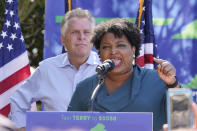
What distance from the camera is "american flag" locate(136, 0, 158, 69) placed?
16.1 feet

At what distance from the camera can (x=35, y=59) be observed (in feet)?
32.6

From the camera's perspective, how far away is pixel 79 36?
416 cm

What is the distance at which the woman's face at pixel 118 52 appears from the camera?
2980 mm

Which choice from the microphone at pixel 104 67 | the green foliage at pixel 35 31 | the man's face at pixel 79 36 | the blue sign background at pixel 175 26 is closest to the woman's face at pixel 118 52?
the microphone at pixel 104 67

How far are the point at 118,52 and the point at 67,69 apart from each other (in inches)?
50.4

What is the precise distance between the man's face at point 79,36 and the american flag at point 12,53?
0.99 m

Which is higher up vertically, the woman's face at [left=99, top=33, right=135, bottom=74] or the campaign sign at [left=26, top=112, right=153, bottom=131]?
the woman's face at [left=99, top=33, right=135, bottom=74]

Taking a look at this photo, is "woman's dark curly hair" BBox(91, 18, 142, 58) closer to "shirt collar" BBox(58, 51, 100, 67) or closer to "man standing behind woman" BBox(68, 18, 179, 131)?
"man standing behind woman" BBox(68, 18, 179, 131)

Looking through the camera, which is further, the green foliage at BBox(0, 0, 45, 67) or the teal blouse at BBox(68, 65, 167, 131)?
the green foliage at BBox(0, 0, 45, 67)

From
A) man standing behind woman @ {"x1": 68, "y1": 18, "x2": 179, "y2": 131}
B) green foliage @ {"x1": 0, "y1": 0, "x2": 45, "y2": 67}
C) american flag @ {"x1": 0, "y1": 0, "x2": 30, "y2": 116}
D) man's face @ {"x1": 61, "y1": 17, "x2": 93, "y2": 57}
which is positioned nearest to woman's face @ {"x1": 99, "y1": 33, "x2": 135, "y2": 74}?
man standing behind woman @ {"x1": 68, "y1": 18, "x2": 179, "y2": 131}

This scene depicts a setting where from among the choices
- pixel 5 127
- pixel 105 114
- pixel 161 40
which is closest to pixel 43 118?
pixel 105 114

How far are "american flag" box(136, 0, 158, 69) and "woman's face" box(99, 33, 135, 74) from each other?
6.03 ft

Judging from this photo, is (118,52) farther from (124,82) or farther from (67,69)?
(67,69)

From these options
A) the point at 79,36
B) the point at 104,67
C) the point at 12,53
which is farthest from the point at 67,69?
the point at 104,67
